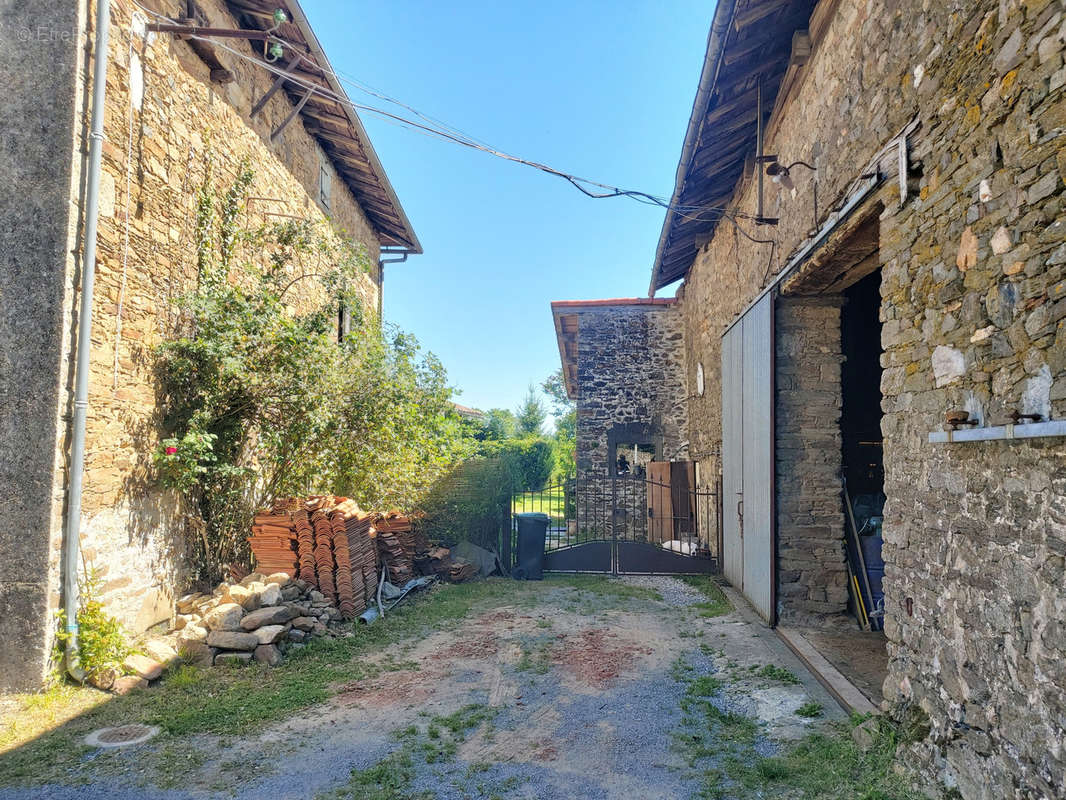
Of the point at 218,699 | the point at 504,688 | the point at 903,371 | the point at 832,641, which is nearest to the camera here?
the point at 903,371

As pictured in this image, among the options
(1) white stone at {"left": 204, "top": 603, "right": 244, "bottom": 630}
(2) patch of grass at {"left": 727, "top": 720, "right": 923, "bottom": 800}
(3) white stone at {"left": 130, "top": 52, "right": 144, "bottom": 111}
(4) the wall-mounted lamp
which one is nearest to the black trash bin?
(1) white stone at {"left": 204, "top": 603, "right": 244, "bottom": 630}

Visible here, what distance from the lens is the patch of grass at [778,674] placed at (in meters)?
4.54

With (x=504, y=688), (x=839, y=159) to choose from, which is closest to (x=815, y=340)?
(x=839, y=159)

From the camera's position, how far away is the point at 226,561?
6.23 m

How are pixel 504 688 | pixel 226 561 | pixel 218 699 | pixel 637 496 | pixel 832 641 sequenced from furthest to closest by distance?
pixel 637 496 < pixel 226 561 < pixel 832 641 < pixel 504 688 < pixel 218 699

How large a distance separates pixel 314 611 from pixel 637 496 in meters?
8.61

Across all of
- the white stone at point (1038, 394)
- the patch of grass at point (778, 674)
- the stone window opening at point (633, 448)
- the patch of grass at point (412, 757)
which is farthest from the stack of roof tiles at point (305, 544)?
the stone window opening at point (633, 448)

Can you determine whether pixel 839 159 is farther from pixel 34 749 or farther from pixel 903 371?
pixel 34 749

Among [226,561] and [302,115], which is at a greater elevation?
[302,115]

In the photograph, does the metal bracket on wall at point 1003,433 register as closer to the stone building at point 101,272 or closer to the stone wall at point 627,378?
the stone building at point 101,272

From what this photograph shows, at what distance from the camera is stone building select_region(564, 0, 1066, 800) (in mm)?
2309

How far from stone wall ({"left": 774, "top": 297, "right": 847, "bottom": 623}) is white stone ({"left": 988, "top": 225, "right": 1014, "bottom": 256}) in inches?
129

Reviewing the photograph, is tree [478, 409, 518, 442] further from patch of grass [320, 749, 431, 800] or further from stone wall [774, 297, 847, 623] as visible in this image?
patch of grass [320, 749, 431, 800]

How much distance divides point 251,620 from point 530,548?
171 inches
